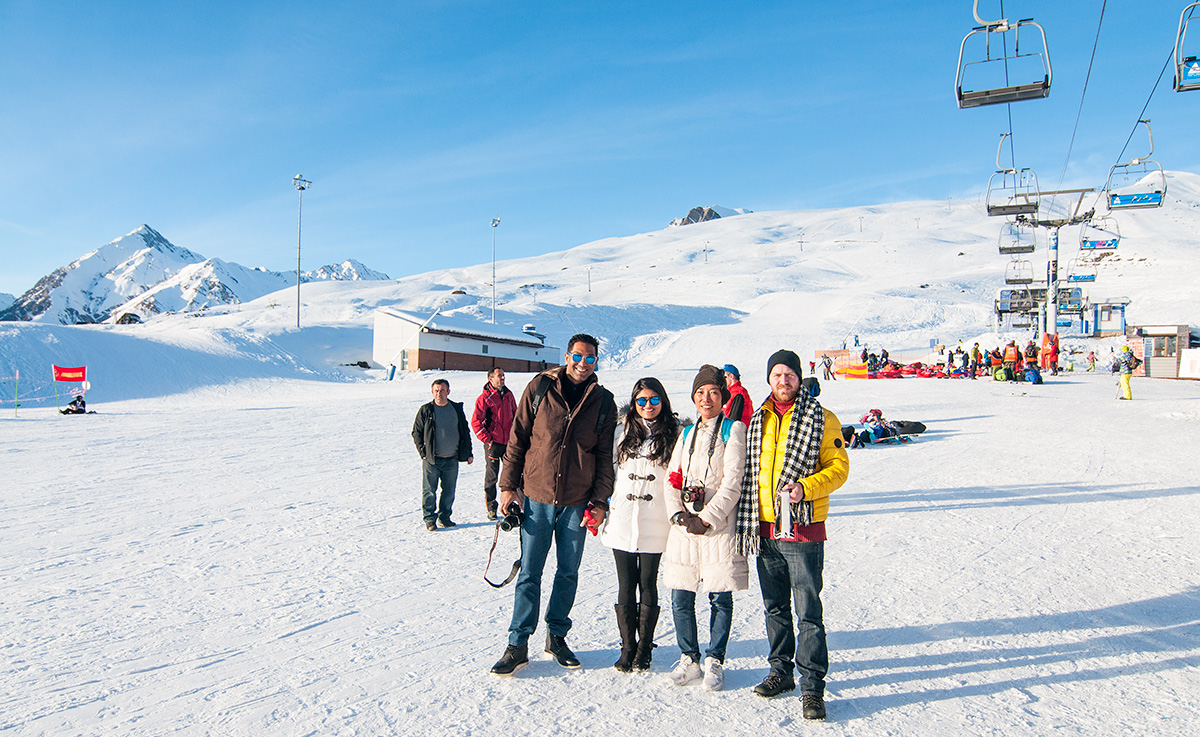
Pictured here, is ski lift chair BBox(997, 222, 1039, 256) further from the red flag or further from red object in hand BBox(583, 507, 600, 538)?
the red flag

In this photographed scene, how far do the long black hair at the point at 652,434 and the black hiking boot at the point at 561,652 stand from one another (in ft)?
3.39

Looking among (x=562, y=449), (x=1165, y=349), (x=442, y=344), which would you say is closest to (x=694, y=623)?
(x=562, y=449)

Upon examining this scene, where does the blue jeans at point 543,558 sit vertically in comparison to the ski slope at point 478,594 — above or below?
above

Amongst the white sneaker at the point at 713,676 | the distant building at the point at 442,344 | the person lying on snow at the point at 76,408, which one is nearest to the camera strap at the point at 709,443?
the white sneaker at the point at 713,676

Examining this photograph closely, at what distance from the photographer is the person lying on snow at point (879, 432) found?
12.0 metres

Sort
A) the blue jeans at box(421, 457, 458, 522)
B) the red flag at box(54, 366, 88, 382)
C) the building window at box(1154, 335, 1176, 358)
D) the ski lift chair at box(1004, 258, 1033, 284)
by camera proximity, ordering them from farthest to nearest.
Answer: the ski lift chair at box(1004, 258, 1033, 284), the building window at box(1154, 335, 1176, 358), the red flag at box(54, 366, 88, 382), the blue jeans at box(421, 457, 458, 522)

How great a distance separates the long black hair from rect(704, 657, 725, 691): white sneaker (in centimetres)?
101

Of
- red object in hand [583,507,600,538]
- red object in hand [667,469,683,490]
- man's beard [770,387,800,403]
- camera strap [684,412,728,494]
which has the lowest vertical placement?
red object in hand [583,507,600,538]

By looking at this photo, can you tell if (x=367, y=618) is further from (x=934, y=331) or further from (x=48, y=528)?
(x=934, y=331)

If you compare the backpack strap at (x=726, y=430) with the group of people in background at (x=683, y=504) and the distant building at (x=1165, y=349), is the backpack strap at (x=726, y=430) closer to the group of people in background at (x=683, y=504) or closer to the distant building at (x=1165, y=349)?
the group of people in background at (x=683, y=504)

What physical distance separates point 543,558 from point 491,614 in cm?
99

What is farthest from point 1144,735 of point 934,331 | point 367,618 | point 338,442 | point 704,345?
point 934,331

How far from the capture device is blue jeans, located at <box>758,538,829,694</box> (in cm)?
319

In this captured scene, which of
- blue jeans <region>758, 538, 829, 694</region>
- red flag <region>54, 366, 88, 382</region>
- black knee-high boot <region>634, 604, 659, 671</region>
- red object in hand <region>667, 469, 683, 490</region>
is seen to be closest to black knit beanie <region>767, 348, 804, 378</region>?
red object in hand <region>667, 469, 683, 490</region>
